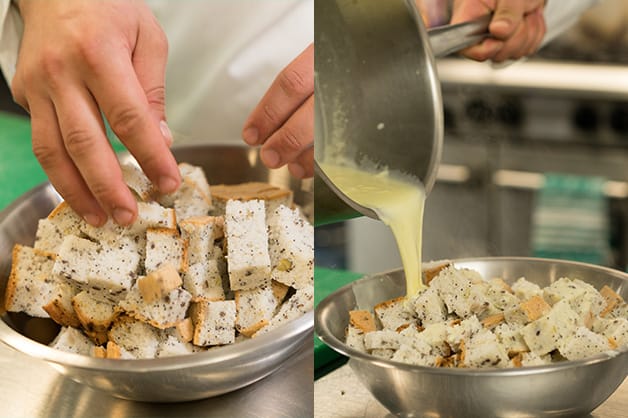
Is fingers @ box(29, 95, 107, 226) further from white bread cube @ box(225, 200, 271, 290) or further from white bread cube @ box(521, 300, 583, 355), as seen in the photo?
white bread cube @ box(521, 300, 583, 355)

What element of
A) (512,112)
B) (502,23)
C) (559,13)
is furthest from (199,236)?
(512,112)

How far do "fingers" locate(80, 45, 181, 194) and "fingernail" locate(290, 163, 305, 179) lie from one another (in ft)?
0.56

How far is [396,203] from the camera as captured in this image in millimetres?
681

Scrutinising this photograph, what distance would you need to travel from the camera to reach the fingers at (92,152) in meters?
0.69

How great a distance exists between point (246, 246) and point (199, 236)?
46 mm

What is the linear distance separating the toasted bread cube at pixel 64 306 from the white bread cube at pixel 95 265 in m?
0.02

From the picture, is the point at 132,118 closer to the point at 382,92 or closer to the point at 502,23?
the point at 382,92

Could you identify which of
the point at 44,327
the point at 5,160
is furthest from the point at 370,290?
the point at 5,160

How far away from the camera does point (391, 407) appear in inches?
21.0

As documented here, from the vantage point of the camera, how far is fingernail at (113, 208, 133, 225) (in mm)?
684

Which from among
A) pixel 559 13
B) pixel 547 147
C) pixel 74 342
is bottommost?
pixel 547 147

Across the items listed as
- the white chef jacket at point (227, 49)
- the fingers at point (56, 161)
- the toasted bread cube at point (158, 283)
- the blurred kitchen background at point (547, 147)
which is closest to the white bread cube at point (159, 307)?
the toasted bread cube at point (158, 283)

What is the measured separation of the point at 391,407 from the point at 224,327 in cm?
18

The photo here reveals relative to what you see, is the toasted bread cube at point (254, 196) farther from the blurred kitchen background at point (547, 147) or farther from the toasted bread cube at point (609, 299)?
Result: the blurred kitchen background at point (547, 147)
